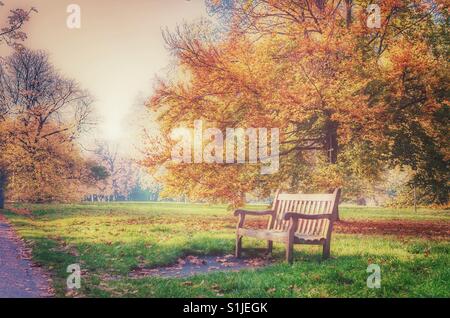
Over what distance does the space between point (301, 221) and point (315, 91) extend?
385cm

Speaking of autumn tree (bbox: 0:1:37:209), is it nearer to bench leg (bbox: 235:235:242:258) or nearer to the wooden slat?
bench leg (bbox: 235:235:242:258)

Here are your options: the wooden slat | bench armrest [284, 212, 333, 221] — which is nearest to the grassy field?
bench armrest [284, 212, 333, 221]

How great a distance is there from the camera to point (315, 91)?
33.4 ft

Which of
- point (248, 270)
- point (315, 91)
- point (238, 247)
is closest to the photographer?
point (248, 270)

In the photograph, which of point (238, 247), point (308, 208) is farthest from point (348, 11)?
point (238, 247)

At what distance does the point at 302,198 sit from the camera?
24.5 feet

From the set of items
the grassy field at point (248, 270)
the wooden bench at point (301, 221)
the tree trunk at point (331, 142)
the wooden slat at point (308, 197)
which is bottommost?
the grassy field at point (248, 270)

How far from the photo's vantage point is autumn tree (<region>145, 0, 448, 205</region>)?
1047cm

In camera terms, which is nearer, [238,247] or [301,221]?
[301,221]

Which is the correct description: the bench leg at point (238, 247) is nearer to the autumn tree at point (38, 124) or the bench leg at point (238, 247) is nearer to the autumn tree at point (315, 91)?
the autumn tree at point (315, 91)

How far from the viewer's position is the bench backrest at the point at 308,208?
682 centimetres

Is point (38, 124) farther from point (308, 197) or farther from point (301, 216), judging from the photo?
point (301, 216)

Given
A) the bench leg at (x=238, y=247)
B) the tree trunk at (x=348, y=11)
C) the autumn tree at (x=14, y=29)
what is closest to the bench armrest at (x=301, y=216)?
the bench leg at (x=238, y=247)
